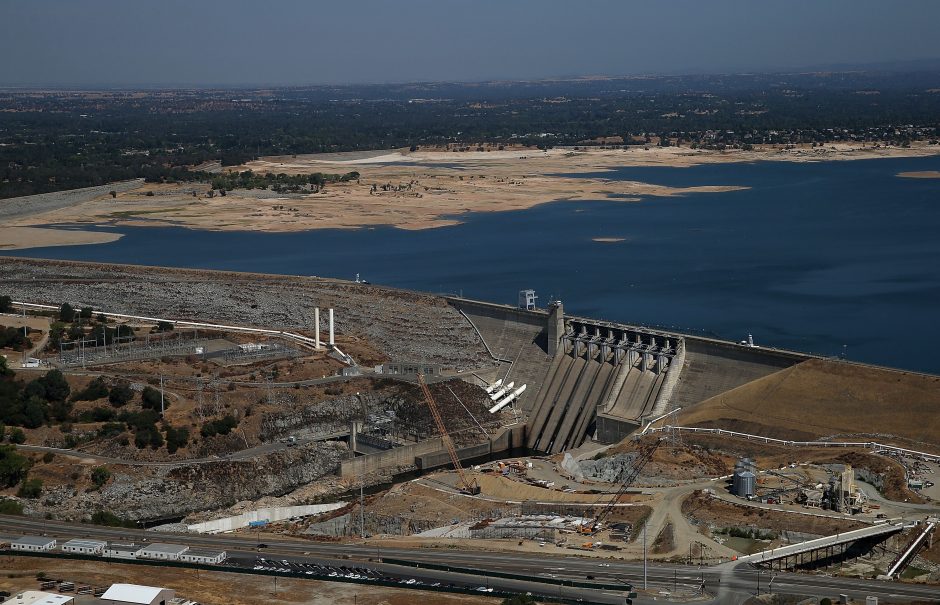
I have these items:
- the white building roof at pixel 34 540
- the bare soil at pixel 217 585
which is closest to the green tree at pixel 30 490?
the white building roof at pixel 34 540

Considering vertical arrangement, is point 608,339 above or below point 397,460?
above

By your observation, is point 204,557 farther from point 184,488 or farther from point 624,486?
point 624,486

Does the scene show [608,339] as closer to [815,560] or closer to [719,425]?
[719,425]

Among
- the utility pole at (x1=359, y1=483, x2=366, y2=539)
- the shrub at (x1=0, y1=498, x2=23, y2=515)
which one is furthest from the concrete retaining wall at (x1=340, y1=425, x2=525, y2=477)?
the shrub at (x1=0, y1=498, x2=23, y2=515)

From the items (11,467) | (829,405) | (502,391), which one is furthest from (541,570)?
(502,391)

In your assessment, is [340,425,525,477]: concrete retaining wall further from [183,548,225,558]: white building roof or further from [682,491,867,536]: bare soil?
[682,491,867,536]: bare soil

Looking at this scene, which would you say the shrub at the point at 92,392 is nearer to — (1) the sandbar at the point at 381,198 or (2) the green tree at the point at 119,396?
(2) the green tree at the point at 119,396

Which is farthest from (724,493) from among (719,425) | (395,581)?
(395,581)
